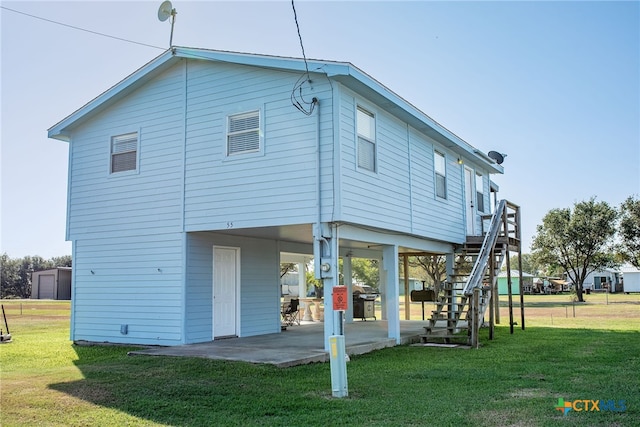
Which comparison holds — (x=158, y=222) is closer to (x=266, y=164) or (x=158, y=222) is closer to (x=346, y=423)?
(x=266, y=164)

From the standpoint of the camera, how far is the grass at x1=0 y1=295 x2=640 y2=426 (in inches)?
231

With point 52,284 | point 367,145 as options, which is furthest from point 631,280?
point 52,284

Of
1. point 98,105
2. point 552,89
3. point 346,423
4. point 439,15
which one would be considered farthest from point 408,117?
point 346,423

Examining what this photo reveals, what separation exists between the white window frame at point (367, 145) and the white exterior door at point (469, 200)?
6418mm

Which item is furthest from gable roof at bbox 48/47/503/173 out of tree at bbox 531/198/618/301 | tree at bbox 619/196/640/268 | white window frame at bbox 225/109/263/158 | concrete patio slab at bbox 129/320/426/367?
tree at bbox 619/196/640/268

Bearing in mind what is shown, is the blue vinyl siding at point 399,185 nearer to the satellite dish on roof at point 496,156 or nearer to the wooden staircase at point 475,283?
the wooden staircase at point 475,283

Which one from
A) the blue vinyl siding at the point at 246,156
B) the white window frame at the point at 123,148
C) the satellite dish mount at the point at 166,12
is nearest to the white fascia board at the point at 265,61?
the blue vinyl siding at the point at 246,156

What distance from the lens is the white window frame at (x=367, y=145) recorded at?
11.0 metres

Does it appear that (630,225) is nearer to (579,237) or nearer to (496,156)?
(579,237)

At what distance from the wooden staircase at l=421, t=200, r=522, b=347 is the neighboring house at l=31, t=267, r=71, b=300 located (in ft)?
140

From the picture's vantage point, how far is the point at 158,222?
12211mm

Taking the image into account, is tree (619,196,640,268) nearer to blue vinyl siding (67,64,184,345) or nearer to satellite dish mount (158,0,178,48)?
blue vinyl siding (67,64,184,345)

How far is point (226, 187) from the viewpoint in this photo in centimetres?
1130

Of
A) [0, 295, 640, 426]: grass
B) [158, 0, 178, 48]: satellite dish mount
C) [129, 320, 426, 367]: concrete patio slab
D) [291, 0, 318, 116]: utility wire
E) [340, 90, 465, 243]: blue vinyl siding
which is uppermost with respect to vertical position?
[158, 0, 178, 48]: satellite dish mount
